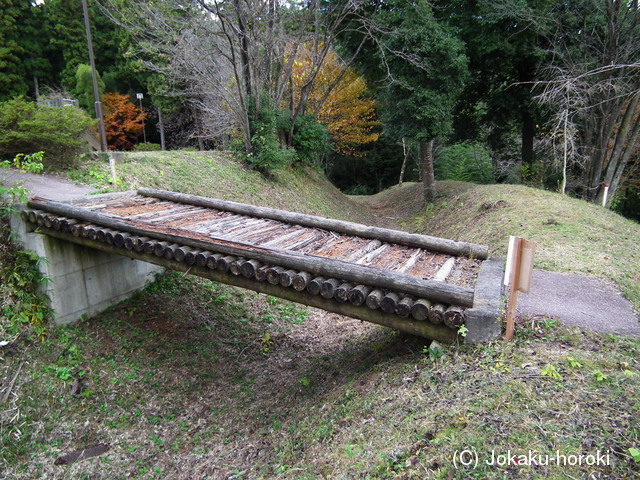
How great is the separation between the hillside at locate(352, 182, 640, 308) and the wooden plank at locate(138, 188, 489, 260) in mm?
1915

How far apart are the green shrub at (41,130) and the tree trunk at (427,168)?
1206cm

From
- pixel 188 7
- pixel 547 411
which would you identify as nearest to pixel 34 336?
pixel 547 411

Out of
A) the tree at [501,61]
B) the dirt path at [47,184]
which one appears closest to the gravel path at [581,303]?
the dirt path at [47,184]

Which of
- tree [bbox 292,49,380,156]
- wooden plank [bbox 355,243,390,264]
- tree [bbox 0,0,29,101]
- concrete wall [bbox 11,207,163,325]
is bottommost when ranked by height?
concrete wall [bbox 11,207,163,325]

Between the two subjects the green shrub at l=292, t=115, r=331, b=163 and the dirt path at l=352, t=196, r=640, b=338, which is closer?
the dirt path at l=352, t=196, r=640, b=338

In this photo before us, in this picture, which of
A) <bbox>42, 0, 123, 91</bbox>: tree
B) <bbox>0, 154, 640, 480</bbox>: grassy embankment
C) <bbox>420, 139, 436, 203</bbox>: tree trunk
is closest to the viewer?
<bbox>0, 154, 640, 480</bbox>: grassy embankment

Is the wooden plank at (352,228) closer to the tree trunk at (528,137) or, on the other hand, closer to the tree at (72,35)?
the tree trunk at (528,137)

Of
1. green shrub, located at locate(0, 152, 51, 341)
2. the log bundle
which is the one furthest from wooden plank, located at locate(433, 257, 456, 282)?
green shrub, located at locate(0, 152, 51, 341)

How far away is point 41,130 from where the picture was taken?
333 inches

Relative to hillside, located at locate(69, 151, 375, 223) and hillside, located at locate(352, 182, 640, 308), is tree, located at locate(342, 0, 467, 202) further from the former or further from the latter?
hillside, located at locate(69, 151, 375, 223)

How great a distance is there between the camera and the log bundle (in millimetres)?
3916

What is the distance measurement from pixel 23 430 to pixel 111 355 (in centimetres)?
145

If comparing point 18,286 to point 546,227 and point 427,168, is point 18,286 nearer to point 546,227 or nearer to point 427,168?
point 546,227

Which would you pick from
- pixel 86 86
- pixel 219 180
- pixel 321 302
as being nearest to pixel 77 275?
pixel 321 302
